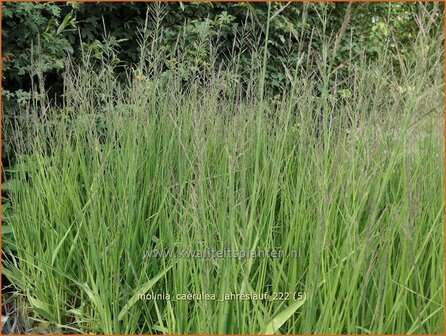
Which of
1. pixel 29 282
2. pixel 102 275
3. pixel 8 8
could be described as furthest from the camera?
pixel 8 8

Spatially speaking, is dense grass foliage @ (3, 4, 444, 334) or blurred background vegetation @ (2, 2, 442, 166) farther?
blurred background vegetation @ (2, 2, 442, 166)

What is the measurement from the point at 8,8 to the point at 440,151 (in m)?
2.43

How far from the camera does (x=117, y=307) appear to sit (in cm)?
166

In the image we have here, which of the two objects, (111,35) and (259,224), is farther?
(111,35)

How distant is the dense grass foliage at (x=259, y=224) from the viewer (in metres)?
1.37

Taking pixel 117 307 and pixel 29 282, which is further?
pixel 29 282

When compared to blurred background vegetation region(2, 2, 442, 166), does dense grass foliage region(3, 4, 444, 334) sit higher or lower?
lower

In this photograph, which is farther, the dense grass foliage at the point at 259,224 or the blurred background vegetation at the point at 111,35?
the blurred background vegetation at the point at 111,35

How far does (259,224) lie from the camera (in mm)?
1620

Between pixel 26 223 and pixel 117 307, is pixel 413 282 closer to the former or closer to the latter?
pixel 117 307

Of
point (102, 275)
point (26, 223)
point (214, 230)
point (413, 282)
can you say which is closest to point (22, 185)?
point (26, 223)

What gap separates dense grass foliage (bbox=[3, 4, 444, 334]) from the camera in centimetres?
137

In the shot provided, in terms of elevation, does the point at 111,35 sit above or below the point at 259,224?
above

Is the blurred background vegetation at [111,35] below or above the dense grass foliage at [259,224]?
above
